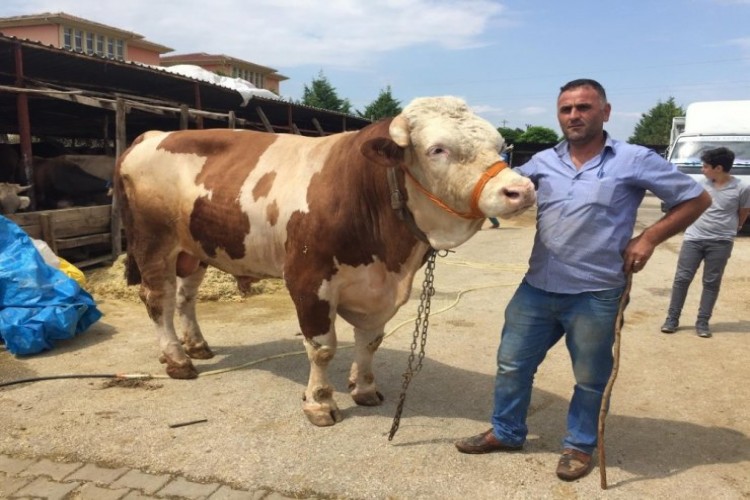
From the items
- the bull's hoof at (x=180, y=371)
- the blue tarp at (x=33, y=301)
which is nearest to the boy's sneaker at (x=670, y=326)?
the bull's hoof at (x=180, y=371)

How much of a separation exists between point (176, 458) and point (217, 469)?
0.91ft

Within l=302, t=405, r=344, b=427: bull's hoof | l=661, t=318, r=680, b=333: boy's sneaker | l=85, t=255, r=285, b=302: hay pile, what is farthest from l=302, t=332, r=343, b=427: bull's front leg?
l=661, t=318, r=680, b=333: boy's sneaker

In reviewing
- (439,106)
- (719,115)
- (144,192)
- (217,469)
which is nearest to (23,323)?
(144,192)

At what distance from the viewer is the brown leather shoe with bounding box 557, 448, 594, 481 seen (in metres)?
3.00

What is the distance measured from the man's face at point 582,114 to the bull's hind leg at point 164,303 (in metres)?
3.01

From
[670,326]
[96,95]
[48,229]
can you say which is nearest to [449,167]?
[670,326]

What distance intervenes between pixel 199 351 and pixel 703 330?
4.47 m

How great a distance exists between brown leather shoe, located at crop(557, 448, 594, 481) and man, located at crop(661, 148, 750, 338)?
312cm

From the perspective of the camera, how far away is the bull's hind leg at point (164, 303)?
449 centimetres

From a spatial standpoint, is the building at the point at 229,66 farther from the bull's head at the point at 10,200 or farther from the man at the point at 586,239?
the man at the point at 586,239

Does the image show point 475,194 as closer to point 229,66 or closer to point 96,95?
point 96,95

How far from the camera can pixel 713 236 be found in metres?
5.67

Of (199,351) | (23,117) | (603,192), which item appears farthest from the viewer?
(23,117)

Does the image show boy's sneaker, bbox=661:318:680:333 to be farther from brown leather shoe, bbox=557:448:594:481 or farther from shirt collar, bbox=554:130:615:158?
shirt collar, bbox=554:130:615:158
